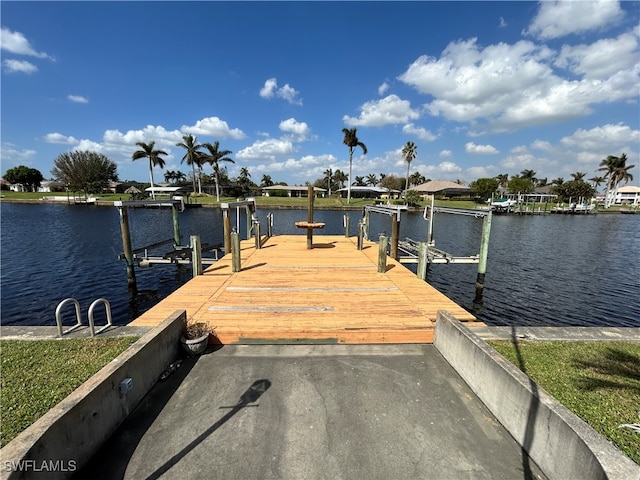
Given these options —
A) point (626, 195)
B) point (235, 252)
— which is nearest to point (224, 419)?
point (235, 252)

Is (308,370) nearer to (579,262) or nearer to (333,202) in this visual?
(579,262)

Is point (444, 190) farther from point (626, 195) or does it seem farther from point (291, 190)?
point (626, 195)

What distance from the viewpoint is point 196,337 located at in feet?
17.5

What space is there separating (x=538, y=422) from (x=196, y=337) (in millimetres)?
5164

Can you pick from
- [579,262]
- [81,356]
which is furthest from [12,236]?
[579,262]

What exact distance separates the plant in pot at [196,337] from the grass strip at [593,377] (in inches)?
206

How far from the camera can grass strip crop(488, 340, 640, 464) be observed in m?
3.33

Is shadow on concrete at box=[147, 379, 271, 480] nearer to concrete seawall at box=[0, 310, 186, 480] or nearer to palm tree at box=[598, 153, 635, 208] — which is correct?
concrete seawall at box=[0, 310, 186, 480]

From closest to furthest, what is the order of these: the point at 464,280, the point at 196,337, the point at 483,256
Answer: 1. the point at 196,337
2. the point at 483,256
3. the point at 464,280

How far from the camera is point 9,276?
15242mm

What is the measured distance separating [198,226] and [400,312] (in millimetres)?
33940

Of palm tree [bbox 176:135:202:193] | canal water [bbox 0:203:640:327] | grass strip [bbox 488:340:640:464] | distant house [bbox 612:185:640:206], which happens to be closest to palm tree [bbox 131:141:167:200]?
palm tree [bbox 176:135:202:193]

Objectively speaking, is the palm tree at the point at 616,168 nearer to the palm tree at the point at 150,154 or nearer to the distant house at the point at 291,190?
the distant house at the point at 291,190

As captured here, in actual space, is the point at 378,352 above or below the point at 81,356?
below
